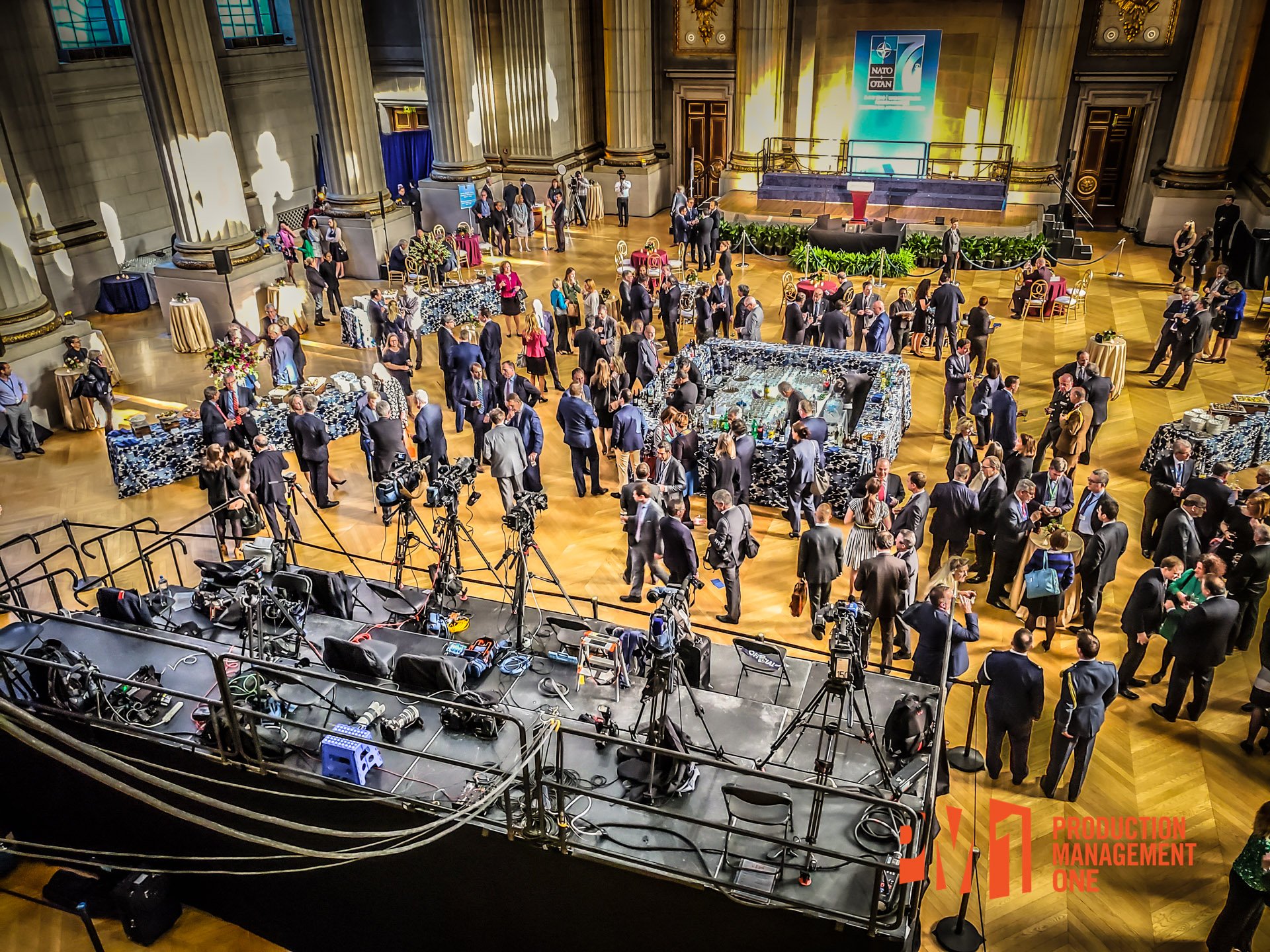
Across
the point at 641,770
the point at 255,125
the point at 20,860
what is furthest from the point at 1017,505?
the point at 255,125

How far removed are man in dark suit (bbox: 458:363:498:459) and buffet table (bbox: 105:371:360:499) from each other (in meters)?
2.17

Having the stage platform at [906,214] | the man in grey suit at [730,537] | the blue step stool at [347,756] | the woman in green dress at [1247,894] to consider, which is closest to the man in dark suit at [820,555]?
the man in grey suit at [730,537]

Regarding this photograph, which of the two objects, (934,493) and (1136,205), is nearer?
(934,493)

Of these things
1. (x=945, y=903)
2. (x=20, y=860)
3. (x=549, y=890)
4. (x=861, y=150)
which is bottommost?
(x=20, y=860)

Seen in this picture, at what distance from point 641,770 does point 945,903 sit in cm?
230

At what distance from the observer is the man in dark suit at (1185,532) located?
8.05m

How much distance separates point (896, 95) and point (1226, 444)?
1483 centimetres

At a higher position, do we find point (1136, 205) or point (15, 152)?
point (15, 152)

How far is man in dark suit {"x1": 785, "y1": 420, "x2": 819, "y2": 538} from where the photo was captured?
9594 mm

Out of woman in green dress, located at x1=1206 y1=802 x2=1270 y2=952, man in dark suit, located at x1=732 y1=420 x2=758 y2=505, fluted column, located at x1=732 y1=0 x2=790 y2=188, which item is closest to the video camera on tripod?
man in dark suit, located at x1=732 y1=420 x2=758 y2=505

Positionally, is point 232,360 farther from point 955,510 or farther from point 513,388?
point 955,510

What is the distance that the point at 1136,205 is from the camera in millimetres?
21297

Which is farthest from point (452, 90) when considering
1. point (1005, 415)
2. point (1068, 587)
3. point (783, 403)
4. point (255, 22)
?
point (1068, 587)

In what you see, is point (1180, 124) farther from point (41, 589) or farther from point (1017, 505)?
point (41, 589)
